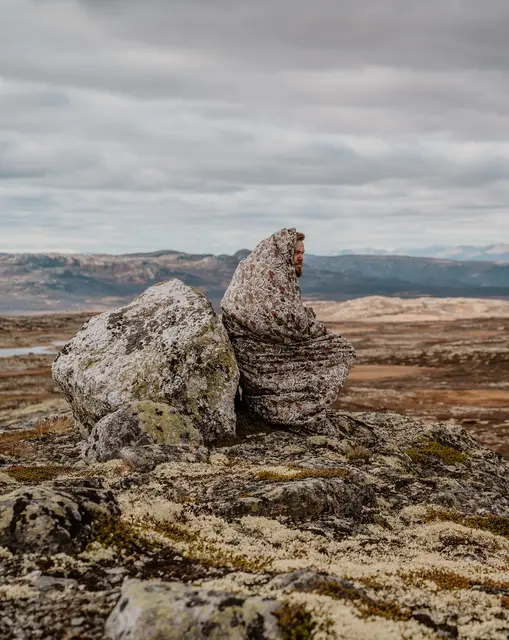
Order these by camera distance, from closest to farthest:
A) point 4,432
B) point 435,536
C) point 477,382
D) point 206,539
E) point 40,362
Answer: point 206,539
point 435,536
point 4,432
point 477,382
point 40,362

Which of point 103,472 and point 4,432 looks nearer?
point 103,472

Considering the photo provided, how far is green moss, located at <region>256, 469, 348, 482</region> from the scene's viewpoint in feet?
58.8

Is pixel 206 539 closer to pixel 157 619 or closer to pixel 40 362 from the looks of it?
pixel 157 619

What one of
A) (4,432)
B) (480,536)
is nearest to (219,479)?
(480,536)

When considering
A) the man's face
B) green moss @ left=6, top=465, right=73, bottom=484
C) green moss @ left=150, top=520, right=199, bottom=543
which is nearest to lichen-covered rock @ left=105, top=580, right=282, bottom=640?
green moss @ left=150, top=520, right=199, bottom=543

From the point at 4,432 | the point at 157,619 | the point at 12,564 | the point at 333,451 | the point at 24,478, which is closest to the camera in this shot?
the point at 157,619

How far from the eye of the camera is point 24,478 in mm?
19500

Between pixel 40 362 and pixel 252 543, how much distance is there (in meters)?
117

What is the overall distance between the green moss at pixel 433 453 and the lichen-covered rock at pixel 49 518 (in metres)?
16.4

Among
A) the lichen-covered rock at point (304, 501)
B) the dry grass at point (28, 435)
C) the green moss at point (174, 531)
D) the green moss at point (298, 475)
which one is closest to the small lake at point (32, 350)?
the dry grass at point (28, 435)

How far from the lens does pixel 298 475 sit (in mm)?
18359

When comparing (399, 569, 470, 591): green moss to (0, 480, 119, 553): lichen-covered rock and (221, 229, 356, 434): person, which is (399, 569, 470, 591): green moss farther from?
(221, 229, 356, 434): person

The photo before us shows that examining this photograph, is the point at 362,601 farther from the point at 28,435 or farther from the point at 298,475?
the point at 28,435

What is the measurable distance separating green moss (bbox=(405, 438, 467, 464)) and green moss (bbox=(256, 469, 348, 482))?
26.9 feet
